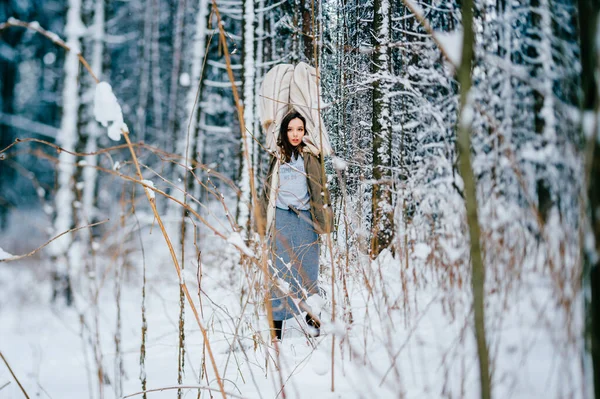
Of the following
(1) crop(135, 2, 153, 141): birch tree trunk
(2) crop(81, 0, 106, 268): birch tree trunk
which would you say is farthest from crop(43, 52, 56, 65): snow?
(2) crop(81, 0, 106, 268): birch tree trunk

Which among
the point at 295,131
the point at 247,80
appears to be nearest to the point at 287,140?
the point at 295,131

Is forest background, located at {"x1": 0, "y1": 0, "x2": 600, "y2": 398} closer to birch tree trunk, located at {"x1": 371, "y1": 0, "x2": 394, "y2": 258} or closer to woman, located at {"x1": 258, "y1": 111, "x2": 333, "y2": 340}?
birch tree trunk, located at {"x1": 371, "y1": 0, "x2": 394, "y2": 258}

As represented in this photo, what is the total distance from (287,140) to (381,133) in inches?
30.5

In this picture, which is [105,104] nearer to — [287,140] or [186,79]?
[287,140]

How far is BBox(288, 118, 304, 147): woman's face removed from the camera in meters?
1.42

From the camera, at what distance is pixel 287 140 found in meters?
1.45

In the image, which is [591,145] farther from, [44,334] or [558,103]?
[44,334]

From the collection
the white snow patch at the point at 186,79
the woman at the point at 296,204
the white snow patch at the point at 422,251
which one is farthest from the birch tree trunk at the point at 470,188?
the white snow patch at the point at 186,79

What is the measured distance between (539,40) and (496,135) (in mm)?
104

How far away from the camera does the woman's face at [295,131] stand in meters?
1.42

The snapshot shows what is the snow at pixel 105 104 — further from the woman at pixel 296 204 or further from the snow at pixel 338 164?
the woman at pixel 296 204

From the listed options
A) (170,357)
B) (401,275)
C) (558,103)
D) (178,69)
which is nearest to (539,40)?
(558,103)

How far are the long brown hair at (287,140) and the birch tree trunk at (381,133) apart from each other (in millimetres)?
666

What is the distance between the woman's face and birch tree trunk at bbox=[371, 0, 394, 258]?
70 centimetres
